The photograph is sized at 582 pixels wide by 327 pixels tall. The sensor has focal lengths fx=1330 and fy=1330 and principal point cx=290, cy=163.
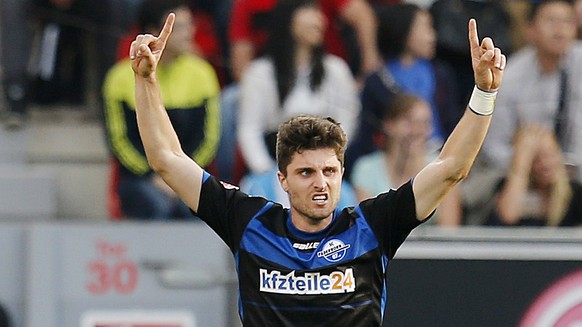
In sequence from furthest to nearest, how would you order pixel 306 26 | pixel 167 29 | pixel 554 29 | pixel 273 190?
pixel 554 29 → pixel 306 26 → pixel 273 190 → pixel 167 29

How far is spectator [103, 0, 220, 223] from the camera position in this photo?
8602 mm

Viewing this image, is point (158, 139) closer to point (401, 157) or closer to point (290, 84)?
point (401, 157)

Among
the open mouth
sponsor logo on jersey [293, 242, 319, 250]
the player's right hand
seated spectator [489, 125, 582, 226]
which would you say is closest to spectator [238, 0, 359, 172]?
seated spectator [489, 125, 582, 226]

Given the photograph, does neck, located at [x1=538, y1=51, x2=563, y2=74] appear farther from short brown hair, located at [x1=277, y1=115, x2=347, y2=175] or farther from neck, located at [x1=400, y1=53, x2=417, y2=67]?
short brown hair, located at [x1=277, y1=115, x2=347, y2=175]

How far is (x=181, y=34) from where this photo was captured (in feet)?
28.7

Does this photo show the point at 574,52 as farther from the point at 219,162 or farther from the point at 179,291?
the point at 179,291

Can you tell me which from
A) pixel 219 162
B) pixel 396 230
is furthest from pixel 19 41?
pixel 396 230

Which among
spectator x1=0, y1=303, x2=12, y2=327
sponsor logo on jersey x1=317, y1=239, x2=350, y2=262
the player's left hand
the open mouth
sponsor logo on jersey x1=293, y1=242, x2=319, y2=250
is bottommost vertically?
spectator x1=0, y1=303, x2=12, y2=327

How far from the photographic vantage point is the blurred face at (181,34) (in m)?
8.66

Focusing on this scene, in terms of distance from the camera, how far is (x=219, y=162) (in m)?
8.81

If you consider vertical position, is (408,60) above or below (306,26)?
below

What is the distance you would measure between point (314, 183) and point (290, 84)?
3790mm

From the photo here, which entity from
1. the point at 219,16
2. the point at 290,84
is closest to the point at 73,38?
the point at 219,16

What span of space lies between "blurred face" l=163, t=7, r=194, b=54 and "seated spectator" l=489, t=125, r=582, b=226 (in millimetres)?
2294
